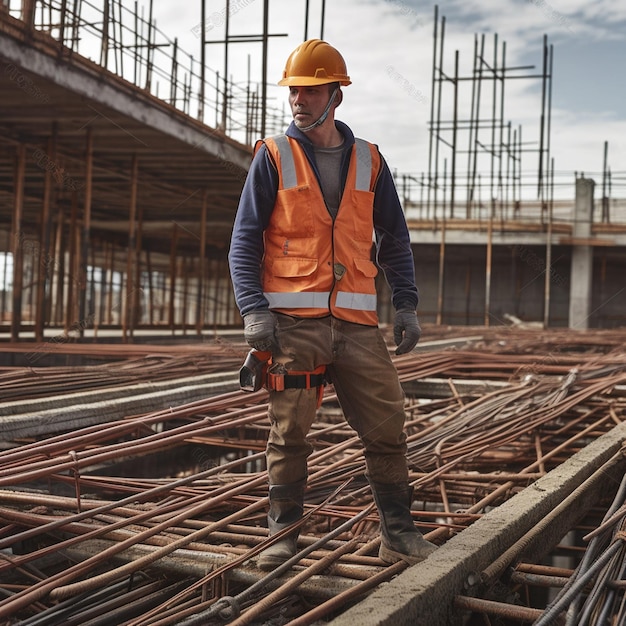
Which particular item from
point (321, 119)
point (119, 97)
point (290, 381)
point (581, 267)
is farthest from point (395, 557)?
point (581, 267)

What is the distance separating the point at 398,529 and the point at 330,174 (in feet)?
4.87

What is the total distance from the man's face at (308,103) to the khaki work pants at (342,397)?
0.81 m

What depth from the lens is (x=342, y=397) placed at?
3.62m

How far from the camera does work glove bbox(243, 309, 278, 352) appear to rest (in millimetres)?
3260

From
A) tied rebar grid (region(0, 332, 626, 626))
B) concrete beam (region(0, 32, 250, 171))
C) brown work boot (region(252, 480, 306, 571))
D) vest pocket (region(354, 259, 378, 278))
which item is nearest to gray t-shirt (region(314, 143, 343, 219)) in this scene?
vest pocket (region(354, 259, 378, 278))

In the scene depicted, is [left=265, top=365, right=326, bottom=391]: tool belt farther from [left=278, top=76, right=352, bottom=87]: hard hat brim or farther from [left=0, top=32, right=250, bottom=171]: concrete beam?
[left=0, top=32, right=250, bottom=171]: concrete beam

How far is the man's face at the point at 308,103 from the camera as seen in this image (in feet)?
11.4

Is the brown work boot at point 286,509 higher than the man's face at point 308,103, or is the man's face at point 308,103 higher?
the man's face at point 308,103

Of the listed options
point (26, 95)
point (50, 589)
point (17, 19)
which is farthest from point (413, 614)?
point (26, 95)

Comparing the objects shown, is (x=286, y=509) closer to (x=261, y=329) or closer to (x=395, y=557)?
(x=395, y=557)

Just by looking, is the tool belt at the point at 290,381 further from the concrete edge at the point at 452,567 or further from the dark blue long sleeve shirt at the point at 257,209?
the concrete edge at the point at 452,567

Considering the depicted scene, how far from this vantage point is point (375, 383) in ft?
A: 11.5

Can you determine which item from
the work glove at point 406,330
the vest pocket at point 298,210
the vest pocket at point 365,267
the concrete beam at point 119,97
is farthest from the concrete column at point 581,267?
the vest pocket at point 298,210

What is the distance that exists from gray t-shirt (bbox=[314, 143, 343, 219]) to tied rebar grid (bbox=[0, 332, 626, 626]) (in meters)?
1.34
